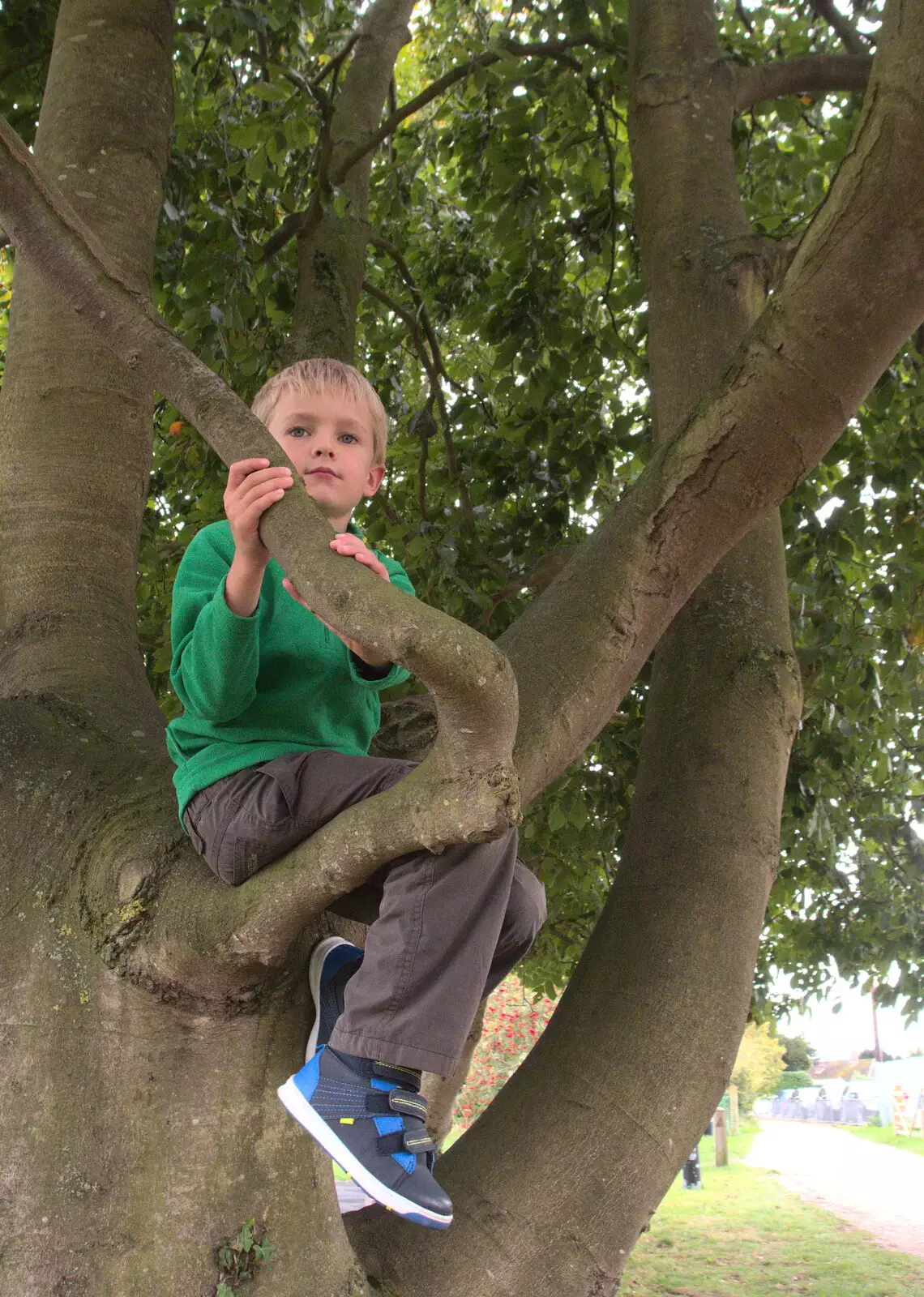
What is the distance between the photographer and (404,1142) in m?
1.55

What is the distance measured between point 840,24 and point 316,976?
13.3ft

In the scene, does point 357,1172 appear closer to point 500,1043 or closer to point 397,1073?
point 397,1073

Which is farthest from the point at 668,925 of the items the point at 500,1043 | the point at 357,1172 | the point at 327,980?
the point at 500,1043

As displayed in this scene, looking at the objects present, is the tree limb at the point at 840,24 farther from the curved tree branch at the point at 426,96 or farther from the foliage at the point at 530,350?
the curved tree branch at the point at 426,96

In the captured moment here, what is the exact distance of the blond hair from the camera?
2.04 metres

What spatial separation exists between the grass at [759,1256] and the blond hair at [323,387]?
8.30 metres

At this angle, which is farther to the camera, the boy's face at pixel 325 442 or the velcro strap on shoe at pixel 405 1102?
the boy's face at pixel 325 442

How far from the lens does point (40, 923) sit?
1.79 m

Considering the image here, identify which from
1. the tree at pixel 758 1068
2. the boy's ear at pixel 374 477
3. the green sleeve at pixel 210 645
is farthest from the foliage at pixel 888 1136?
the green sleeve at pixel 210 645

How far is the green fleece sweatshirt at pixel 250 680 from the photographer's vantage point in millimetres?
1636

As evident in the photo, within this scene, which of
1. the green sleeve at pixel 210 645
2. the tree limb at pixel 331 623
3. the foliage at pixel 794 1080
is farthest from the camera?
the foliage at pixel 794 1080

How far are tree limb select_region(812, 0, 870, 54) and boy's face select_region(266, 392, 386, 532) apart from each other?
2985 mm

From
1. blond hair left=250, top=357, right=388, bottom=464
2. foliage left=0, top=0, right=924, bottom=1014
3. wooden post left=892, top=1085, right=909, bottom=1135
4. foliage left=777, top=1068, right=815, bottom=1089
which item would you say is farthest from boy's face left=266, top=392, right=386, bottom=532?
foliage left=777, top=1068, right=815, bottom=1089

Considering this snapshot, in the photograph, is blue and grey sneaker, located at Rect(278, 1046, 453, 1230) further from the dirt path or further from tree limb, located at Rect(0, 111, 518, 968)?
the dirt path
